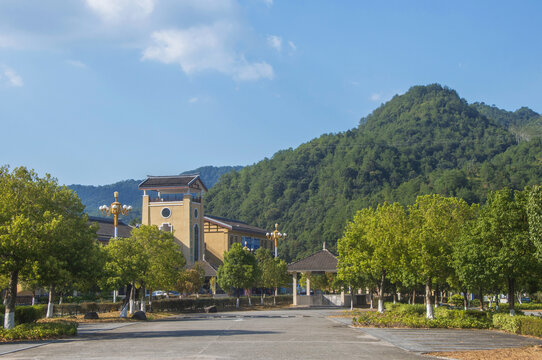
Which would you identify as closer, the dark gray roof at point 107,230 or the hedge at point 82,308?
the hedge at point 82,308

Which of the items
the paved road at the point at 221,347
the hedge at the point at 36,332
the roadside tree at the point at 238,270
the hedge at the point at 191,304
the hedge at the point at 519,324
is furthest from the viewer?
the roadside tree at the point at 238,270

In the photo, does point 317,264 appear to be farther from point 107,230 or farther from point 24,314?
point 24,314

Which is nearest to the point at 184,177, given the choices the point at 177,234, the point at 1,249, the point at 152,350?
the point at 177,234

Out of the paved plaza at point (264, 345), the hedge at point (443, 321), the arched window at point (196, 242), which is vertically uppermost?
the arched window at point (196, 242)

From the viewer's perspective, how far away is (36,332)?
77.4ft

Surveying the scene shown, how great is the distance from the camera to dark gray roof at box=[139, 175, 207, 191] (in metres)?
84.0

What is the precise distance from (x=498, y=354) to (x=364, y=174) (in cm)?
13643

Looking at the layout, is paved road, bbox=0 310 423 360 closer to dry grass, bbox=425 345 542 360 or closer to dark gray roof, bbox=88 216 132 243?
dry grass, bbox=425 345 542 360

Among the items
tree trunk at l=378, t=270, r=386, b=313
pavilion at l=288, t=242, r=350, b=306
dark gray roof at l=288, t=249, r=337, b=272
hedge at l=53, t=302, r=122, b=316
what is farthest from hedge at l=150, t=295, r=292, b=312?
tree trunk at l=378, t=270, r=386, b=313

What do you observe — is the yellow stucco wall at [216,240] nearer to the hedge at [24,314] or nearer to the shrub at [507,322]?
the hedge at [24,314]

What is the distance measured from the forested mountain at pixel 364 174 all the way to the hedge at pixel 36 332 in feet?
340

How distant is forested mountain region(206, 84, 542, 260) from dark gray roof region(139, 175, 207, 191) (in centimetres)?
5067

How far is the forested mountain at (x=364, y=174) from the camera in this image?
132875 millimetres

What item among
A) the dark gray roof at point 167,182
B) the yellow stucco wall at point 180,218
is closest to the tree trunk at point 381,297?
the yellow stucco wall at point 180,218
